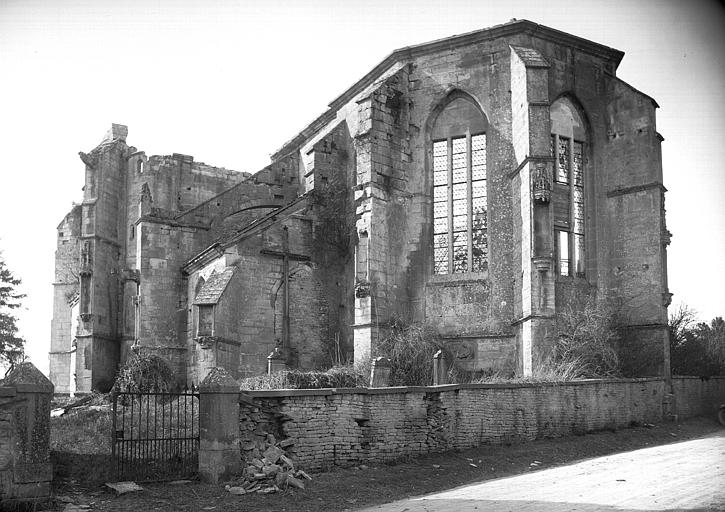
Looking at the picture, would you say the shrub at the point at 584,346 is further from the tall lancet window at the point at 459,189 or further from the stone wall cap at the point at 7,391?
the stone wall cap at the point at 7,391

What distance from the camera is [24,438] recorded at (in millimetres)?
11484

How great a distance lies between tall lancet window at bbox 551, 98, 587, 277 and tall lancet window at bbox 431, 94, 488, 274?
79.7 inches

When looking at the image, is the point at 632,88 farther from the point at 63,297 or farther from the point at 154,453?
the point at 63,297

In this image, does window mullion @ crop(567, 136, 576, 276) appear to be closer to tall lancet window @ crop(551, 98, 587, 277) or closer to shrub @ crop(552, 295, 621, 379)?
tall lancet window @ crop(551, 98, 587, 277)

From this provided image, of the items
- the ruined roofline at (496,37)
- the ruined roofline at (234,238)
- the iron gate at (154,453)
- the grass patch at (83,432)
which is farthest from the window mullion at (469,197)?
the iron gate at (154,453)

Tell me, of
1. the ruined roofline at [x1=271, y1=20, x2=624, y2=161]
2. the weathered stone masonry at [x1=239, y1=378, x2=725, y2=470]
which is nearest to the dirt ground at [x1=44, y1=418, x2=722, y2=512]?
the weathered stone masonry at [x1=239, y1=378, x2=725, y2=470]

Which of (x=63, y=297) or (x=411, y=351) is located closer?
(x=411, y=351)

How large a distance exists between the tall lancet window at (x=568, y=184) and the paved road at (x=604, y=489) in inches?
330

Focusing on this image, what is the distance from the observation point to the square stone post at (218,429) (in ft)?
41.5

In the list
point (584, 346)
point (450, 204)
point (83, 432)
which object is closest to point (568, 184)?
point (450, 204)

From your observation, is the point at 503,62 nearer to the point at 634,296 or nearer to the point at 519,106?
the point at 519,106

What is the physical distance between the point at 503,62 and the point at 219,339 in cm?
1134

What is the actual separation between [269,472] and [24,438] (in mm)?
3629

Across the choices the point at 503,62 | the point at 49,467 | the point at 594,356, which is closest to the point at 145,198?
the point at 503,62
